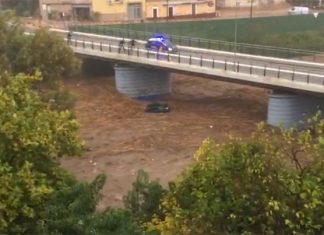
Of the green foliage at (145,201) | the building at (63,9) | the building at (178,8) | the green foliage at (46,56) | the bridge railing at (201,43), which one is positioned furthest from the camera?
the building at (178,8)

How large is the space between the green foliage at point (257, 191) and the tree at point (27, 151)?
2.84m

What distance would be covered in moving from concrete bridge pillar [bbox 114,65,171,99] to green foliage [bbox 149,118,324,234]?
34.7 metres

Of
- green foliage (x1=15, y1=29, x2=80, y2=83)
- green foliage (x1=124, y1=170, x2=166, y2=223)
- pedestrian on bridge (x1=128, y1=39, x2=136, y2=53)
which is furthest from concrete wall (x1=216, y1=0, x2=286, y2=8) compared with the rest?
green foliage (x1=124, y1=170, x2=166, y2=223)

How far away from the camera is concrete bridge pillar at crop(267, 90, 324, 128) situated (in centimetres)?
3800

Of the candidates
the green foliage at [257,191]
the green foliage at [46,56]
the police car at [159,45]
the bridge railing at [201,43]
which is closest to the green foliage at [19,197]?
the green foliage at [257,191]

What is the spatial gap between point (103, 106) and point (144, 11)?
98.4ft

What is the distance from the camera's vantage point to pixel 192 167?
45.7 feet

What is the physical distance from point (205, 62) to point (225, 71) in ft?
8.01

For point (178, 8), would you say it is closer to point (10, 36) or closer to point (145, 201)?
point (10, 36)

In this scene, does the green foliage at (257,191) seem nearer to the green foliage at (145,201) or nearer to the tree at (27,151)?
the green foliage at (145,201)

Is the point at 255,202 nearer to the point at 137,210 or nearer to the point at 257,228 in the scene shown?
the point at 257,228

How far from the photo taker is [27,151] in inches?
588

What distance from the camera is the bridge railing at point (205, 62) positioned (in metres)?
36.7

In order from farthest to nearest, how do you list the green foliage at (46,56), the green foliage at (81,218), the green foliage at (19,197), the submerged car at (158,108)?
the submerged car at (158,108) < the green foliage at (46,56) < the green foliage at (19,197) < the green foliage at (81,218)
